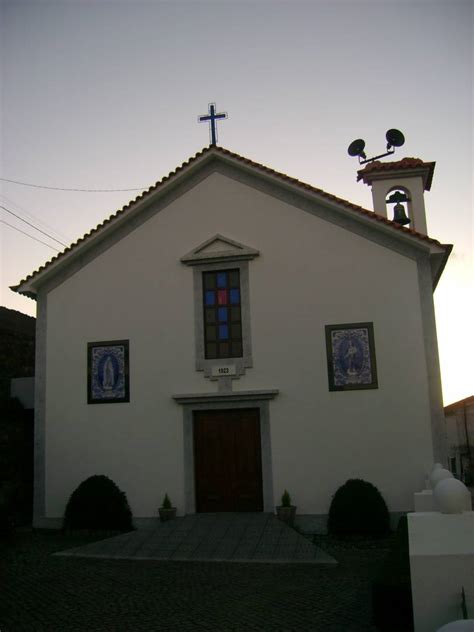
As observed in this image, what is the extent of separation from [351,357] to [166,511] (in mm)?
5117

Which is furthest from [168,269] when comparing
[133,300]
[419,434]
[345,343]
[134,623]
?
[134,623]

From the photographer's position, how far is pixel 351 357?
13625mm

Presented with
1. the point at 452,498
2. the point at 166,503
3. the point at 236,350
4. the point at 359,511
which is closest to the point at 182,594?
the point at 452,498

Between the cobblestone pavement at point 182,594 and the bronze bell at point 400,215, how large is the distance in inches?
303

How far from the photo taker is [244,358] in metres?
14.1

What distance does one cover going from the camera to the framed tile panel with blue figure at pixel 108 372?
14.6 m

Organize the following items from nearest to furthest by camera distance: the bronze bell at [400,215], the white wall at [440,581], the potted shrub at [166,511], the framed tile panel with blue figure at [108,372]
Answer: the white wall at [440,581] → the potted shrub at [166,511] → the framed tile panel with blue figure at [108,372] → the bronze bell at [400,215]

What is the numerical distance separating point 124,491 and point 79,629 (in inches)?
279

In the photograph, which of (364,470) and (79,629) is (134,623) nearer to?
(79,629)

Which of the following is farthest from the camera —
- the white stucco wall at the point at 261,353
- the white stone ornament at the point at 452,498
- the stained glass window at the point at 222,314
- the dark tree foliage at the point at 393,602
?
the stained glass window at the point at 222,314

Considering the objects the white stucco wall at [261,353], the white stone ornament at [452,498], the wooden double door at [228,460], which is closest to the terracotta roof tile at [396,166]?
the white stucco wall at [261,353]

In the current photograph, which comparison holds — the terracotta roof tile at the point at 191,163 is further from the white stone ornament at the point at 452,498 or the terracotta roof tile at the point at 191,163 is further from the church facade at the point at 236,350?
the white stone ornament at the point at 452,498

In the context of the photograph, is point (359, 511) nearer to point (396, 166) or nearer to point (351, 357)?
point (351, 357)

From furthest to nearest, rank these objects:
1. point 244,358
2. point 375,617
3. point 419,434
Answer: point 244,358, point 419,434, point 375,617
